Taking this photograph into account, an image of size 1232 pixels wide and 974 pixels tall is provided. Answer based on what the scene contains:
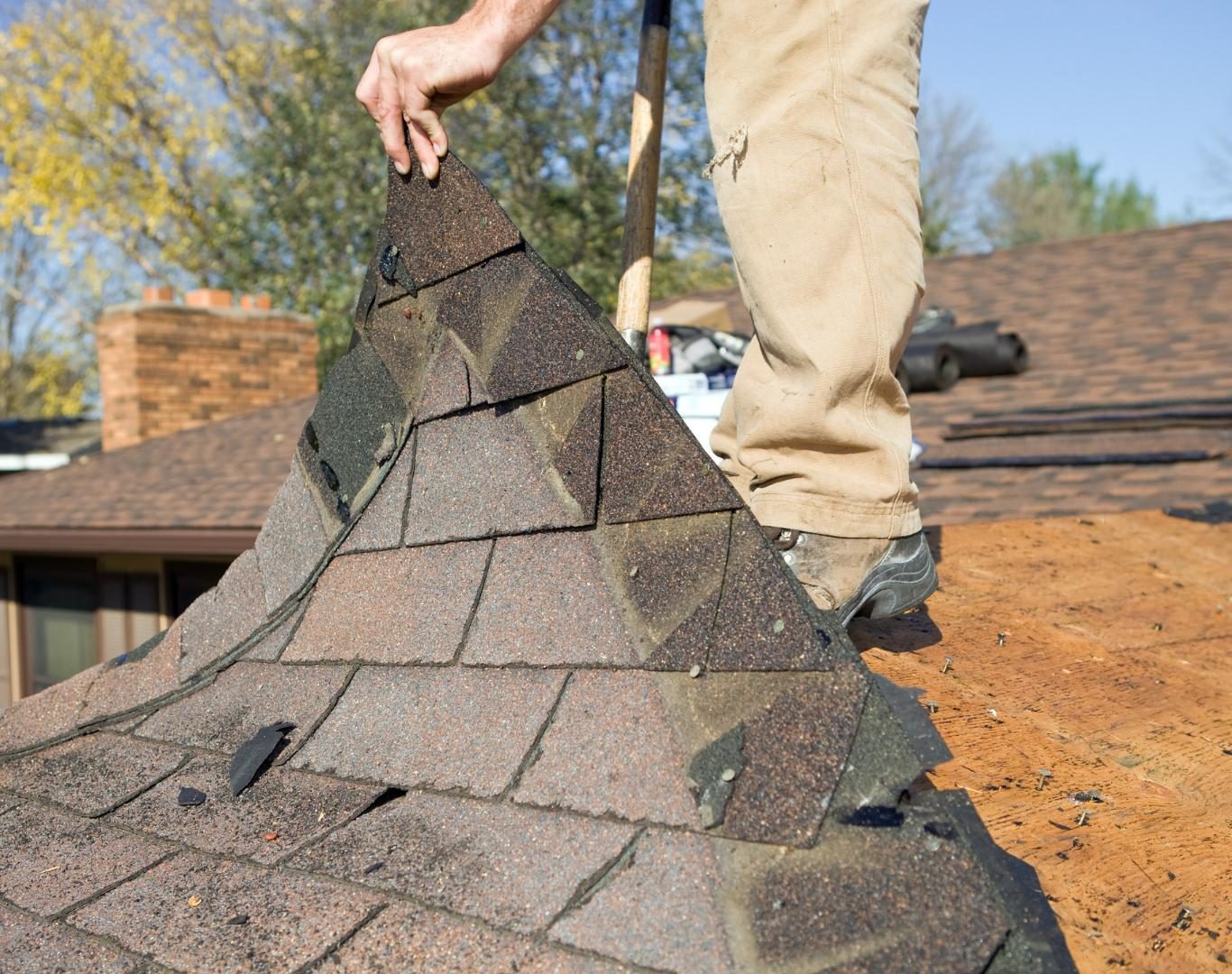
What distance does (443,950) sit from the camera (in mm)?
1157

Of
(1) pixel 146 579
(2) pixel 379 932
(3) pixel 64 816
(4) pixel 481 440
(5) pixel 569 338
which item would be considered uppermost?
(5) pixel 569 338

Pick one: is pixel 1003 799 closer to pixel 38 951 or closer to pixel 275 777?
pixel 275 777

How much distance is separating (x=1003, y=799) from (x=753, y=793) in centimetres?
43

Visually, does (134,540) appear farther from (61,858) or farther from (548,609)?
(548,609)

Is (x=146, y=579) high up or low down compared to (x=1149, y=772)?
down

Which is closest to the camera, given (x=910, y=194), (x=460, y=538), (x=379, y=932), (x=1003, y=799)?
(x=379, y=932)

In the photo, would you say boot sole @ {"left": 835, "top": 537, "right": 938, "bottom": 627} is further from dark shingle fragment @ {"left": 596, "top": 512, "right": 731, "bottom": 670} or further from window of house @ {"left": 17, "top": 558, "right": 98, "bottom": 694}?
window of house @ {"left": 17, "top": 558, "right": 98, "bottom": 694}

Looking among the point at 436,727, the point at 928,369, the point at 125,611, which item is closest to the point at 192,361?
the point at 125,611

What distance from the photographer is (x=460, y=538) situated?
1.72 m

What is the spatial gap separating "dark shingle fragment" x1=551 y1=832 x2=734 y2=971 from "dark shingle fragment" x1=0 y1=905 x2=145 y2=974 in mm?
487

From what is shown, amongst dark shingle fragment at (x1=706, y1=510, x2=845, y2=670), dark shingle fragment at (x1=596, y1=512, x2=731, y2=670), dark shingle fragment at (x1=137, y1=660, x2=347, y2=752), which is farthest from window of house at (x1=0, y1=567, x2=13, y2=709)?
dark shingle fragment at (x1=706, y1=510, x2=845, y2=670)

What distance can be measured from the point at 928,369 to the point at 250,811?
6.34 m

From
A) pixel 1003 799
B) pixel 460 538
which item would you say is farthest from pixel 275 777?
pixel 1003 799

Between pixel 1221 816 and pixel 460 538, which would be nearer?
pixel 1221 816
